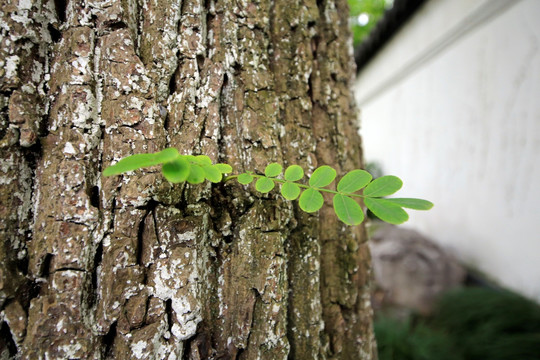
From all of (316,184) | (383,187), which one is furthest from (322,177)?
(383,187)

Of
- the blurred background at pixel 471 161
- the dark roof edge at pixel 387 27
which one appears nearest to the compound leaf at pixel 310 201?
the blurred background at pixel 471 161

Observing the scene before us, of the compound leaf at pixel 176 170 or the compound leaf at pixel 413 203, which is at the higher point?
the compound leaf at pixel 176 170

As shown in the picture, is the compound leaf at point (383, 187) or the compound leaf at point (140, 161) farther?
the compound leaf at point (383, 187)

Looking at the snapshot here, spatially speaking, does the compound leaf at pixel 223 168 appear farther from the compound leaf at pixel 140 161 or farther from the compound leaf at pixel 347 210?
the compound leaf at pixel 347 210

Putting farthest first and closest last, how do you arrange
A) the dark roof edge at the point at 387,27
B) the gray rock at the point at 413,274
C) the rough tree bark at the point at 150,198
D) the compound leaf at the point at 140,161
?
the dark roof edge at the point at 387,27 < the gray rock at the point at 413,274 < the rough tree bark at the point at 150,198 < the compound leaf at the point at 140,161

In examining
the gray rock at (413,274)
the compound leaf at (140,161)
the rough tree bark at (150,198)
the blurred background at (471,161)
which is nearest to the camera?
the compound leaf at (140,161)

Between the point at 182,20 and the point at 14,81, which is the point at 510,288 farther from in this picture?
the point at 14,81
